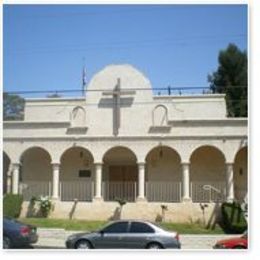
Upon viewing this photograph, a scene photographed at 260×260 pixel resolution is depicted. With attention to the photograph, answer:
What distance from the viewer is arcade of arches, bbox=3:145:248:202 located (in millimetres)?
16656

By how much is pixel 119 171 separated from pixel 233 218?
15.5 feet

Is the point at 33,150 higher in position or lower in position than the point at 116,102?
lower

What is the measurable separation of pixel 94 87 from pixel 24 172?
338cm

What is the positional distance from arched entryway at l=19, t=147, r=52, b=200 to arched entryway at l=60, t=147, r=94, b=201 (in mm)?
435

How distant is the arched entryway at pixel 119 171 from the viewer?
17.2 meters

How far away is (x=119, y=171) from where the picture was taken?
17984 millimetres

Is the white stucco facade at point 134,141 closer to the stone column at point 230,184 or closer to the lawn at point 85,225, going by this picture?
the stone column at point 230,184

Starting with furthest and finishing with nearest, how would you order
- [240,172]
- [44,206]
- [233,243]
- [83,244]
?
[44,206] → [240,172] → [83,244] → [233,243]

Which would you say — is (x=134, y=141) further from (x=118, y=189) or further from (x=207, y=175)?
(x=207, y=175)

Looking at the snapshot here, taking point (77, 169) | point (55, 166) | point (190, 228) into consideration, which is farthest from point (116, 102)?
point (190, 228)

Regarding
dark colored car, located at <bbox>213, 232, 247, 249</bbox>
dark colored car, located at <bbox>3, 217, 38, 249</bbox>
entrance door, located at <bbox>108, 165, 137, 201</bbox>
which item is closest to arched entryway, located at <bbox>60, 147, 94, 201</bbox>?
entrance door, located at <bbox>108, 165, 137, 201</bbox>

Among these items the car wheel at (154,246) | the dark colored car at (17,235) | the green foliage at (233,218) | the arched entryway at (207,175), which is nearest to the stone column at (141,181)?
the arched entryway at (207,175)
